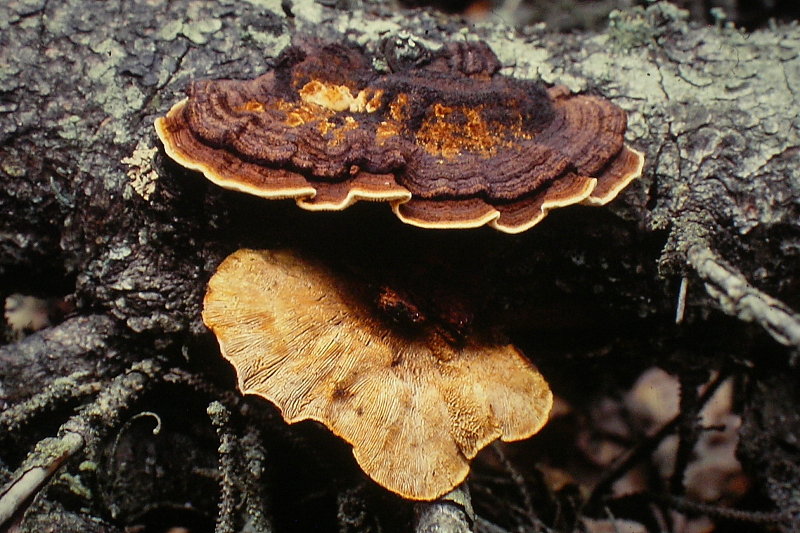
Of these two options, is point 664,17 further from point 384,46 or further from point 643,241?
point 384,46

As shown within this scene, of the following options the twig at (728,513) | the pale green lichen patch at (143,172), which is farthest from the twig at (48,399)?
the twig at (728,513)

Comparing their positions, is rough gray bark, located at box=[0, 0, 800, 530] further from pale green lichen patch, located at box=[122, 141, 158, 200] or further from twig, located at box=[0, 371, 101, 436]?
twig, located at box=[0, 371, 101, 436]

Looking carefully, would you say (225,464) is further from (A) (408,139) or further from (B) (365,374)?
(A) (408,139)

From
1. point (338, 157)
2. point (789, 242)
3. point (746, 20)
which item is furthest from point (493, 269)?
point (746, 20)

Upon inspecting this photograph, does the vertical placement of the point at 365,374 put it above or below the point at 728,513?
above

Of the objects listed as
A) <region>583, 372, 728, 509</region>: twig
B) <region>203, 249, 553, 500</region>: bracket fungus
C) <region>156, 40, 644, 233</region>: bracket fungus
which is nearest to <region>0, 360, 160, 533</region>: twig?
<region>203, 249, 553, 500</region>: bracket fungus

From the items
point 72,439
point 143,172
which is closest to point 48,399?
point 72,439
